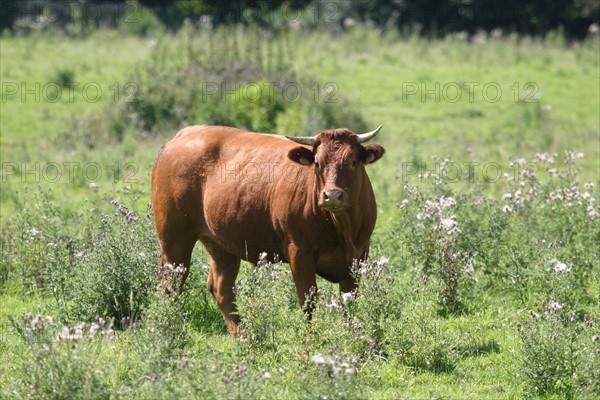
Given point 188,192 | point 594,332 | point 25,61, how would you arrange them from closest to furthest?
point 594,332, point 188,192, point 25,61

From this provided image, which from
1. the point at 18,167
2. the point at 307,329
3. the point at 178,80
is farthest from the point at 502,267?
the point at 178,80

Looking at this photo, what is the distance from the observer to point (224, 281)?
9164mm

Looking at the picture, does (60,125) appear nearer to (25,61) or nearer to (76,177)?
(76,177)

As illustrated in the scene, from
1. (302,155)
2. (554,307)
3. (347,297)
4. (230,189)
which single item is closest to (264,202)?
(230,189)

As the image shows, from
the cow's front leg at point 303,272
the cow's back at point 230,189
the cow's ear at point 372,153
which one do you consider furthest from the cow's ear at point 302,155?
the cow's front leg at point 303,272

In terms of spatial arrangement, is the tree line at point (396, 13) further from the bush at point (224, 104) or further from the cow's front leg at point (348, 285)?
the cow's front leg at point (348, 285)

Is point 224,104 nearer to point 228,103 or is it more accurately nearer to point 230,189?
point 228,103

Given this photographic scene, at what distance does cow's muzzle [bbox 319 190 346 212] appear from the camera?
762cm

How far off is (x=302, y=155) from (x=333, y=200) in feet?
2.30

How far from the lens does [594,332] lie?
24.3 ft

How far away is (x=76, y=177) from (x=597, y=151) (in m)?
8.69

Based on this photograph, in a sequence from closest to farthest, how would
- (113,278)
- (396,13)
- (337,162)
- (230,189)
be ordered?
1. (337,162)
2. (230,189)
3. (113,278)
4. (396,13)

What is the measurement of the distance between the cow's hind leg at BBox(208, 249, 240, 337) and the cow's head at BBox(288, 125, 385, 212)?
1564 millimetres

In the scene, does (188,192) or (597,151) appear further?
(597,151)
